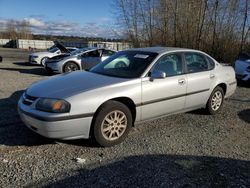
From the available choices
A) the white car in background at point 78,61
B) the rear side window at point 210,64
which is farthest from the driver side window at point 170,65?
the white car in background at point 78,61

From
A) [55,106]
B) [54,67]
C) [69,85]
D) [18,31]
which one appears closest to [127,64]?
[69,85]

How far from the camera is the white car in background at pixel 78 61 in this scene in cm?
1348

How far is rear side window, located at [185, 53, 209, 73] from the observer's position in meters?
5.96

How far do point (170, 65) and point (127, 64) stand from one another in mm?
795

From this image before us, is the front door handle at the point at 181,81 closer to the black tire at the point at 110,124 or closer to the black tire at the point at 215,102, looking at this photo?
the black tire at the point at 215,102

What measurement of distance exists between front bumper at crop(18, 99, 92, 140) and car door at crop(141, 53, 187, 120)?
3.68 ft

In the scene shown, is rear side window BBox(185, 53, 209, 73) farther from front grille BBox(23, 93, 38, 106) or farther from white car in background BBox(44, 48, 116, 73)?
white car in background BBox(44, 48, 116, 73)

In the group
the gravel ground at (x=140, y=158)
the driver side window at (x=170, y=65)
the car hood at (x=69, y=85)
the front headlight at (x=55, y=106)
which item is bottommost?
the gravel ground at (x=140, y=158)

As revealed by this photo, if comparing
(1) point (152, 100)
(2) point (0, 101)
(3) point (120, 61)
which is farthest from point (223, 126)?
(2) point (0, 101)

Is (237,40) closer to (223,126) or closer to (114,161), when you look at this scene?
A: (223,126)

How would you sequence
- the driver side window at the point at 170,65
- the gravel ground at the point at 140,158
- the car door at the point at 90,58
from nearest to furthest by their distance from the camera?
the gravel ground at the point at 140,158, the driver side window at the point at 170,65, the car door at the point at 90,58

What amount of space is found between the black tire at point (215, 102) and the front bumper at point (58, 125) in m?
3.06

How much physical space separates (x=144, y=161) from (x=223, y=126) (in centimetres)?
239

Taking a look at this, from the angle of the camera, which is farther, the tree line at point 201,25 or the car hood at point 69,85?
the tree line at point 201,25
